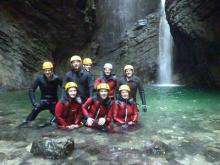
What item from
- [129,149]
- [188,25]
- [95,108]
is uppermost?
[188,25]

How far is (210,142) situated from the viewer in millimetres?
6168

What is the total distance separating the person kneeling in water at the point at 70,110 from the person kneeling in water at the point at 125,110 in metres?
0.99

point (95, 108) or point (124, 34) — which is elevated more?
point (124, 34)

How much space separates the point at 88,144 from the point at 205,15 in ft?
42.4

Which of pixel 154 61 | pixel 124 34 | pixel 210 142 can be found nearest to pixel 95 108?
pixel 210 142

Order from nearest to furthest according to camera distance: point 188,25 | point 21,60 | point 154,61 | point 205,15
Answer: point 205,15 < point 188,25 < point 21,60 < point 154,61

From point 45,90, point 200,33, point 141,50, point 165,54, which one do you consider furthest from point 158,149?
point 141,50

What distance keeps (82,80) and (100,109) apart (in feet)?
3.66

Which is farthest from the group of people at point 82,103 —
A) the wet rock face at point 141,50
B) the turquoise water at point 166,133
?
the wet rock face at point 141,50

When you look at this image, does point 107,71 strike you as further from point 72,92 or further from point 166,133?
point 166,133

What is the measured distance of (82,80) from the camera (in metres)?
8.02

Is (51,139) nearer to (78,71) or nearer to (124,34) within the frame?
(78,71)

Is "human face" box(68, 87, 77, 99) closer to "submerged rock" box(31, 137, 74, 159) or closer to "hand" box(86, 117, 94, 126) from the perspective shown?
"hand" box(86, 117, 94, 126)

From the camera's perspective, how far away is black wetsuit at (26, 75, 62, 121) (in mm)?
7711
